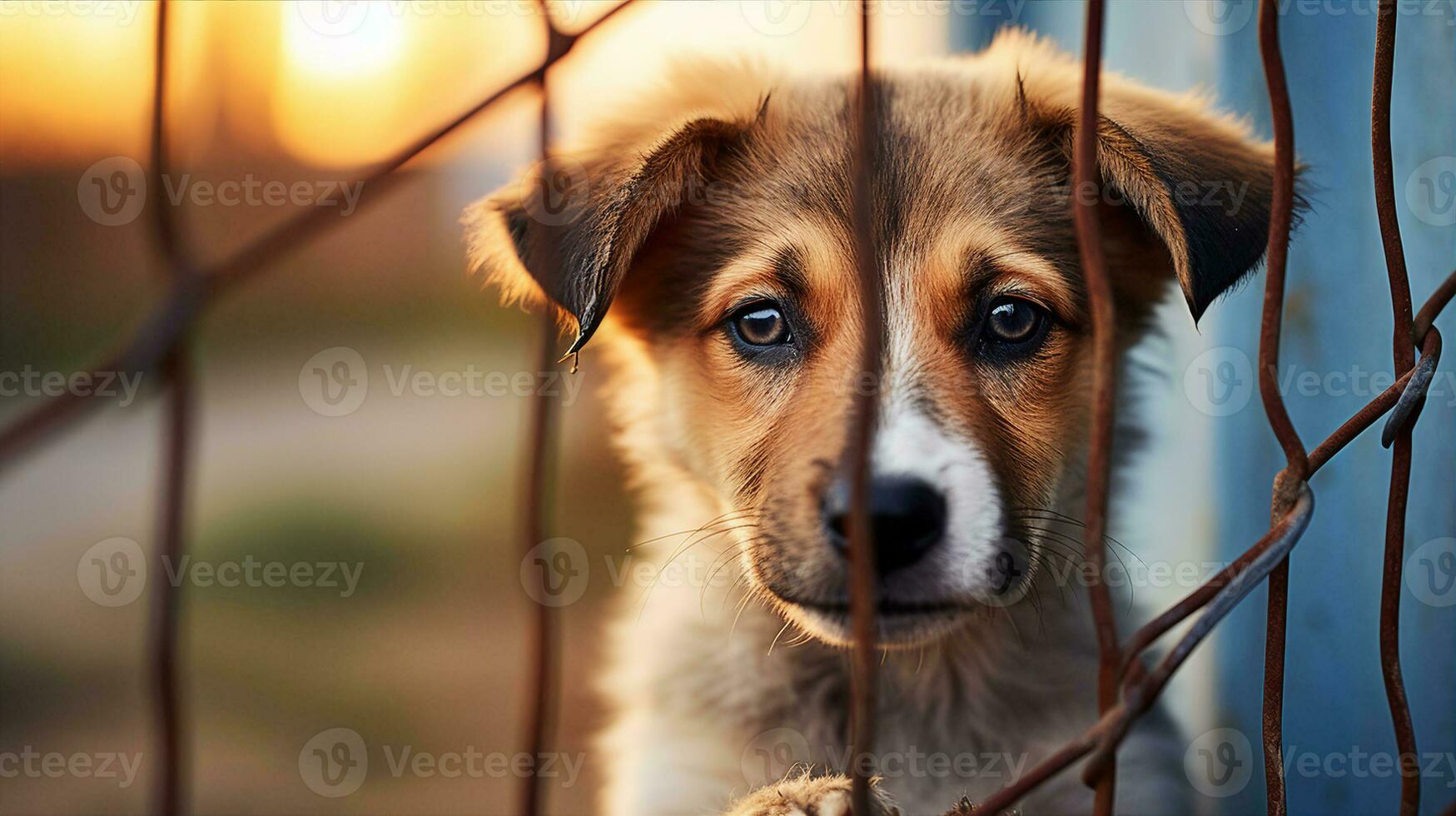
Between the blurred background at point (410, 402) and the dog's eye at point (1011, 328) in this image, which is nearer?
the dog's eye at point (1011, 328)

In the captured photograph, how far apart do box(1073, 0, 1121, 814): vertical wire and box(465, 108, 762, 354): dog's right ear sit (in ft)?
3.43

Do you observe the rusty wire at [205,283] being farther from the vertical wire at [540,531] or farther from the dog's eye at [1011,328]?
the dog's eye at [1011,328]

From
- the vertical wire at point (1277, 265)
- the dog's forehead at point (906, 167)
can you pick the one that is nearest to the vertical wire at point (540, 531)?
the vertical wire at point (1277, 265)

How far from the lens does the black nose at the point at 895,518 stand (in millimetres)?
1688

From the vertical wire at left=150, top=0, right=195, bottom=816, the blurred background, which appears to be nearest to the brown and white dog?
the blurred background

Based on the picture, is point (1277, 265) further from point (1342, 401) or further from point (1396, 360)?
point (1342, 401)

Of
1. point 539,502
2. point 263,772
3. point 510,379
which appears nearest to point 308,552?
point 263,772

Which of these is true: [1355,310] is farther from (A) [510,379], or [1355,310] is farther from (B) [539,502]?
(A) [510,379]

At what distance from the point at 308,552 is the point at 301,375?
1.01m

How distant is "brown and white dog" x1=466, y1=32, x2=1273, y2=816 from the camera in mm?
1900

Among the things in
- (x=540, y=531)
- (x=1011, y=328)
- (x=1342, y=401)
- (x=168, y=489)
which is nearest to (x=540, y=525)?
(x=540, y=531)

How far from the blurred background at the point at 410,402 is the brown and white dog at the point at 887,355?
0.30 metres

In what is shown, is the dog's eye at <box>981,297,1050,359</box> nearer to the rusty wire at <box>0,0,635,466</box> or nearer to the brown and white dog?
the brown and white dog

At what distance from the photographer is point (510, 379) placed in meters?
4.07
